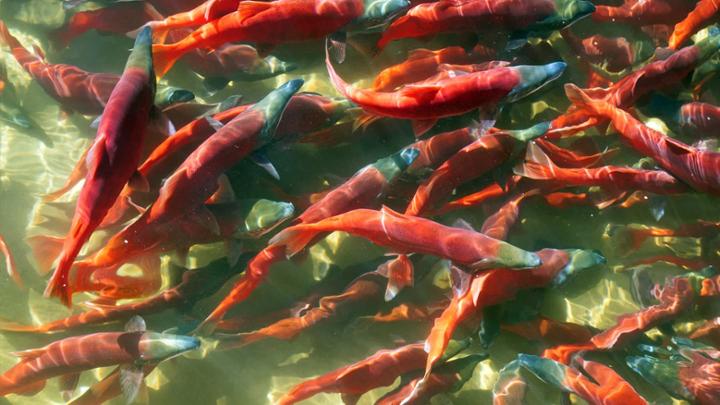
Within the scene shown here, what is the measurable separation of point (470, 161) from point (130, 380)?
284cm

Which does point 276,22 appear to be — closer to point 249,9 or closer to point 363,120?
point 249,9

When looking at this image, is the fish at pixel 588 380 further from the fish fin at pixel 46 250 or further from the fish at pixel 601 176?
the fish fin at pixel 46 250

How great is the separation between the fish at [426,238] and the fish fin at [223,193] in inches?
19.9

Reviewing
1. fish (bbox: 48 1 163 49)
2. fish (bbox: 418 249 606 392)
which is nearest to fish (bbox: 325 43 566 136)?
fish (bbox: 418 249 606 392)

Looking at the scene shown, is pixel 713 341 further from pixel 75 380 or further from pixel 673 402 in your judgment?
pixel 75 380

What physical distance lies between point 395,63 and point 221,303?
8.85ft

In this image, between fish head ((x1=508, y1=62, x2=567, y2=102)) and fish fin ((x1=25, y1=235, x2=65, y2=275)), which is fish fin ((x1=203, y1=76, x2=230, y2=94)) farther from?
fish head ((x1=508, y1=62, x2=567, y2=102))

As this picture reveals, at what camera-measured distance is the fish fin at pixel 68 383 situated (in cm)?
397

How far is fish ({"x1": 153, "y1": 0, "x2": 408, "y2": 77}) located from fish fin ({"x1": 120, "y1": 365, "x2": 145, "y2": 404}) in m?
2.25

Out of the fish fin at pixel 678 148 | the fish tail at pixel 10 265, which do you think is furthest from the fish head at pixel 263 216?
the fish fin at pixel 678 148

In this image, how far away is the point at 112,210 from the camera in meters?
4.20

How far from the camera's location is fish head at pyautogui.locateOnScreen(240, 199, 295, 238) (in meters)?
3.97

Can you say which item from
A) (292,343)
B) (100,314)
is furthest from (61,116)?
(292,343)

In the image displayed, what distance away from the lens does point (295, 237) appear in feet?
13.0
